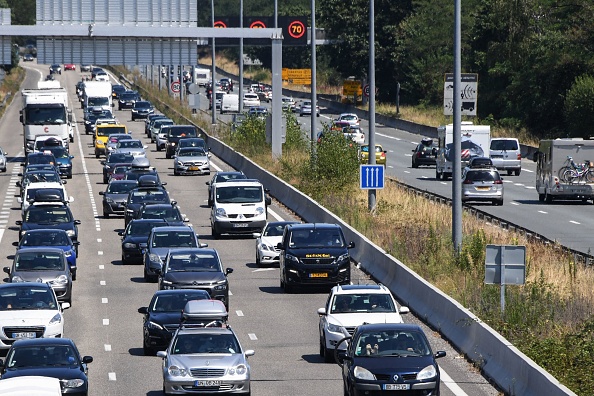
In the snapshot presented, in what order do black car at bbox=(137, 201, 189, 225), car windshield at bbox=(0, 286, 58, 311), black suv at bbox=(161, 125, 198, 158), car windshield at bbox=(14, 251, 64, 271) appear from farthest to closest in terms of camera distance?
black suv at bbox=(161, 125, 198, 158) < black car at bbox=(137, 201, 189, 225) < car windshield at bbox=(14, 251, 64, 271) < car windshield at bbox=(0, 286, 58, 311)

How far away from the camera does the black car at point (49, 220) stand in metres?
41.8

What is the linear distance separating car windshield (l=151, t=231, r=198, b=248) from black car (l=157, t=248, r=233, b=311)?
12.5 feet

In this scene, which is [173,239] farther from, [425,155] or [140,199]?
[425,155]

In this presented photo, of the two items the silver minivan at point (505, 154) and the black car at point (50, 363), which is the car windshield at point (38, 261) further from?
the silver minivan at point (505, 154)

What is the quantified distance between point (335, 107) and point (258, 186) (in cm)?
8940

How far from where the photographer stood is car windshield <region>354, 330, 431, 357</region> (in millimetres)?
20125

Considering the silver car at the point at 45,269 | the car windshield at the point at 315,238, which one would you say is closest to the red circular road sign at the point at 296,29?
the car windshield at the point at 315,238

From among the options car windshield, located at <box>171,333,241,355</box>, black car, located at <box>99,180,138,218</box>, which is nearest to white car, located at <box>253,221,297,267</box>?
black car, located at <box>99,180,138,218</box>

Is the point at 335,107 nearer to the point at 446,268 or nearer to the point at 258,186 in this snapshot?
the point at 258,186

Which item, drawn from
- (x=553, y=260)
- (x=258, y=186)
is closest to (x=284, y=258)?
(x=553, y=260)

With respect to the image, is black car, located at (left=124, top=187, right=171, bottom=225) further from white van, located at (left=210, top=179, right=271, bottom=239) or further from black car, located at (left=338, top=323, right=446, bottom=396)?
black car, located at (left=338, top=323, right=446, bottom=396)

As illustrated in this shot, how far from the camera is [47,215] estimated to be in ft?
140

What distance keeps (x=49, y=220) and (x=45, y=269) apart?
413 inches

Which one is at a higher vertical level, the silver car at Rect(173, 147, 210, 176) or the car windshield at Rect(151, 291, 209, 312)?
the silver car at Rect(173, 147, 210, 176)
